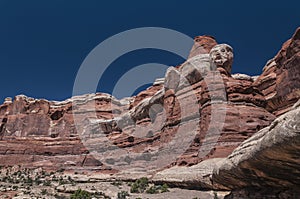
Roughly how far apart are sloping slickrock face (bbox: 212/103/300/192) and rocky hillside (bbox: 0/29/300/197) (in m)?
0.03

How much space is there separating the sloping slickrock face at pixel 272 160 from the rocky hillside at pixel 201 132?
0.03m

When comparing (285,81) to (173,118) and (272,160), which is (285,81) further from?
(272,160)

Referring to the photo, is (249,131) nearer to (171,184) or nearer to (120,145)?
(171,184)

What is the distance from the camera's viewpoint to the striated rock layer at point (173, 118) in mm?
23636

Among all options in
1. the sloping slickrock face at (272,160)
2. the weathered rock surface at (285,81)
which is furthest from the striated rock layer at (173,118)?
the sloping slickrock face at (272,160)

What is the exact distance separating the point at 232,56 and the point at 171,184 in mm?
15128

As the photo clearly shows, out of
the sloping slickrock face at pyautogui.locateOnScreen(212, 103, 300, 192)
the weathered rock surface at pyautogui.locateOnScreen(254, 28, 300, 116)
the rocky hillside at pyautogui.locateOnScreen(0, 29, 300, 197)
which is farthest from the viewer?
the weathered rock surface at pyautogui.locateOnScreen(254, 28, 300, 116)

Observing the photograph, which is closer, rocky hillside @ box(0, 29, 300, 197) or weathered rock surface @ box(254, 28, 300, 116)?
rocky hillside @ box(0, 29, 300, 197)

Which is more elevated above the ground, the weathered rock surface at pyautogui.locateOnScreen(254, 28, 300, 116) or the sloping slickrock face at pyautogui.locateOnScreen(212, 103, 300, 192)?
the weathered rock surface at pyautogui.locateOnScreen(254, 28, 300, 116)

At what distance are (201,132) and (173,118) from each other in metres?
7.28

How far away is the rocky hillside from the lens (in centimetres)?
849

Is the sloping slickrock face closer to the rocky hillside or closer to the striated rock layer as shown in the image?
the rocky hillside

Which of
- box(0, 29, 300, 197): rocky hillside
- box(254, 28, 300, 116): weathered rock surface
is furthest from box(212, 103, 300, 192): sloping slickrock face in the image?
box(254, 28, 300, 116): weathered rock surface

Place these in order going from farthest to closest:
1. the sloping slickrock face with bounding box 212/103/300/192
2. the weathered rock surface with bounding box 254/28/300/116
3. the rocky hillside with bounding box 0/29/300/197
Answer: the weathered rock surface with bounding box 254/28/300/116 → the rocky hillside with bounding box 0/29/300/197 → the sloping slickrock face with bounding box 212/103/300/192
